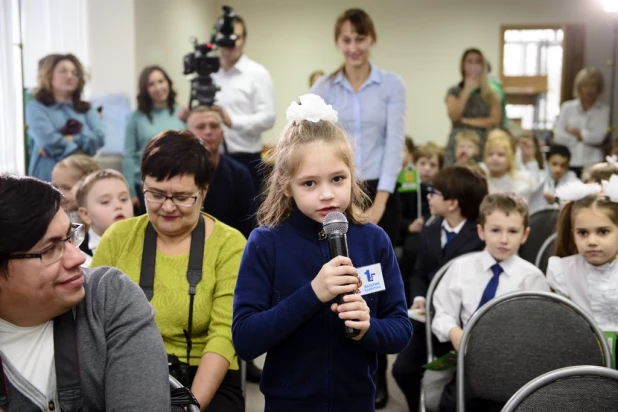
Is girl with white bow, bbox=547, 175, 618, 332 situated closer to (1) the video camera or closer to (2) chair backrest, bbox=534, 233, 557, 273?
(2) chair backrest, bbox=534, 233, 557, 273

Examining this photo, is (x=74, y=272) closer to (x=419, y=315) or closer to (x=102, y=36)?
(x=419, y=315)

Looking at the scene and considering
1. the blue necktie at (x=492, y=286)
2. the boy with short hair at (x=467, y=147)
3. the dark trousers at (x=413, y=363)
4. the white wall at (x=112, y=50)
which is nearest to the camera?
the blue necktie at (x=492, y=286)

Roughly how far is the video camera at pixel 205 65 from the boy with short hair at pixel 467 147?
7.07 ft

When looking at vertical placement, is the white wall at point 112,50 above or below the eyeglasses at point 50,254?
above

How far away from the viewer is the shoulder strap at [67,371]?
1.42 m

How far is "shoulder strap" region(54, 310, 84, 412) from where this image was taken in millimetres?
1425

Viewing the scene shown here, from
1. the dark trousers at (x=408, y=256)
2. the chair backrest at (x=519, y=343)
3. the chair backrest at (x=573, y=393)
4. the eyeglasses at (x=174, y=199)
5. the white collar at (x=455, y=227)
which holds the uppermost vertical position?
Answer: the eyeglasses at (x=174, y=199)

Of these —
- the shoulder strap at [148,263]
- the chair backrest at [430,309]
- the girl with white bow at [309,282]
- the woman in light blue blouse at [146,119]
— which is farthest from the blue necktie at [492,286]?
the woman in light blue blouse at [146,119]

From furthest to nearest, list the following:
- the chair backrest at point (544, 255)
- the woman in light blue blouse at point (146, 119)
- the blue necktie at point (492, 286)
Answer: the woman in light blue blouse at point (146, 119) < the chair backrest at point (544, 255) < the blue necktie at point (492, 286)

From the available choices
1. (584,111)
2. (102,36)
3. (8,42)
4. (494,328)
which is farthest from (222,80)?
(584,111)

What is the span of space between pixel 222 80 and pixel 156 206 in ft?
8.33

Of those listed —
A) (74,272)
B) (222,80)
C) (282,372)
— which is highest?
(222,80)

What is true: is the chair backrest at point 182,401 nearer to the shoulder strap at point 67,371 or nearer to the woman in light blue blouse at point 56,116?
the shoulder strap at point 67,371

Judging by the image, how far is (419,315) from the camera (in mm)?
3008
